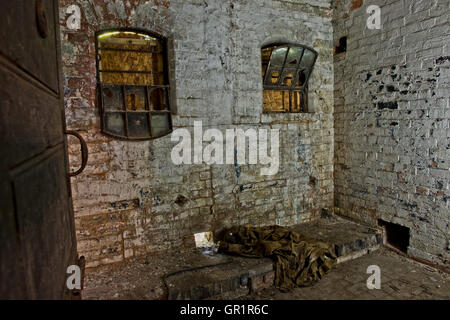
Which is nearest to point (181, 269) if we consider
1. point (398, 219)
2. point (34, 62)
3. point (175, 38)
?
point (34, 62)

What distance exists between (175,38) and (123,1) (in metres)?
0.74

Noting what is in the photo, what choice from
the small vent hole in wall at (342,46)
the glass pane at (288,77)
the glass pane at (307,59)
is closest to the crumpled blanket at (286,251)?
the glass pane at (288,77)

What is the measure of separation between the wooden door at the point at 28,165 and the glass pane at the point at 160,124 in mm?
1645

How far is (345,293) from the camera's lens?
3492 millimetres

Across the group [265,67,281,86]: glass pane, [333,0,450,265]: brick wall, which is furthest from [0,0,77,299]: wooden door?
[333,0,450,265]: brick wall

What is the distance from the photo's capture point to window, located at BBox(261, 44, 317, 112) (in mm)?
4758

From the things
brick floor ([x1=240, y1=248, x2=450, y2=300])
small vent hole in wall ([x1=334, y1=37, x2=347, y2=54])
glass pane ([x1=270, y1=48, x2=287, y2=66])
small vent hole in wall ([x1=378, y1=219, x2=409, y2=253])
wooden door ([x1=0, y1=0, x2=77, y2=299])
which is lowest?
brick floor ([x1=240, y1=248, x2=450, y2=300])

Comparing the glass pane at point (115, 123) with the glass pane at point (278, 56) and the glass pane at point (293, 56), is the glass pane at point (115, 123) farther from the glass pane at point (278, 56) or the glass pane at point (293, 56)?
the glass pane at point (293, 56)

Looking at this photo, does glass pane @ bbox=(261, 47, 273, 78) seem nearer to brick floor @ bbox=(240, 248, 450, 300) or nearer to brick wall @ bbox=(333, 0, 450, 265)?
brick wall @ bbox=(333, 0, 450, 265)

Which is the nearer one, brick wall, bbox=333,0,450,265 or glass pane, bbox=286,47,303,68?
brick wall, bbox=333,0,450,265

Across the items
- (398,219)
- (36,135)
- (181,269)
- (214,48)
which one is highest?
(214,48)

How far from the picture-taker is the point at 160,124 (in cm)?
389

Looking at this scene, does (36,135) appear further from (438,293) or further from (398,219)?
(398,219)

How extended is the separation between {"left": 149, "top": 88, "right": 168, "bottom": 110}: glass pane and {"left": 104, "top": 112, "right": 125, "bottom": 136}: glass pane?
21.0 inches
